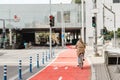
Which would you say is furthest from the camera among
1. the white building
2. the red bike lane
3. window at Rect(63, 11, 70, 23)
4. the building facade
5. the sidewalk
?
window at Rect(63, 11, 70, 23)

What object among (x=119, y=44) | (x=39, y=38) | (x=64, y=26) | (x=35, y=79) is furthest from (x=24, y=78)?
(x=39, y=38)

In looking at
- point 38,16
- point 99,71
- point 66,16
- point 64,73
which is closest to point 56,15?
→ point 66,16

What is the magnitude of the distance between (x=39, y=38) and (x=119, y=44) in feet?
301

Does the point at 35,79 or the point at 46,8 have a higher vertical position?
the point at 46,8

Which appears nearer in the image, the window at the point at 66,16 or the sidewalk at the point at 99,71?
the sidewalk at the point at 99,71

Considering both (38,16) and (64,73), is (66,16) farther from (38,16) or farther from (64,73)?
(64,73)

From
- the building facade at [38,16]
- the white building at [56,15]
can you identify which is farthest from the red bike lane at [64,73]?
the building facade at [38,16]

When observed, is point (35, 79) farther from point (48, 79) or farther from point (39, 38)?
point (39, 38)

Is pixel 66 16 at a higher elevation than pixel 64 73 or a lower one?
higher

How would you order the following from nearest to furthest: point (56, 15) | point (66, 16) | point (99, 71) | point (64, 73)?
point (64, 73), point (99, 71), point (56, 15), point (66, 16)

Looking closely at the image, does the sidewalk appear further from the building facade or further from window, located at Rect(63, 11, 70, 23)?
window, located at Rect(63, 11, 70, 23)

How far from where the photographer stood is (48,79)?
20266 millimetres

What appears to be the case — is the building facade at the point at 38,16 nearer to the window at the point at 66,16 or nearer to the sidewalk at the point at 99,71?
the window at the point at 66,16

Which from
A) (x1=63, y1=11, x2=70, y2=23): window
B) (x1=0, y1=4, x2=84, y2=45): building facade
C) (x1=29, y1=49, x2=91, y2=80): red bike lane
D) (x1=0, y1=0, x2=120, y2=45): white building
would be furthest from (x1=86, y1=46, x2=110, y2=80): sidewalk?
(x1=63, y1=11, x2=70, y2=23): window
